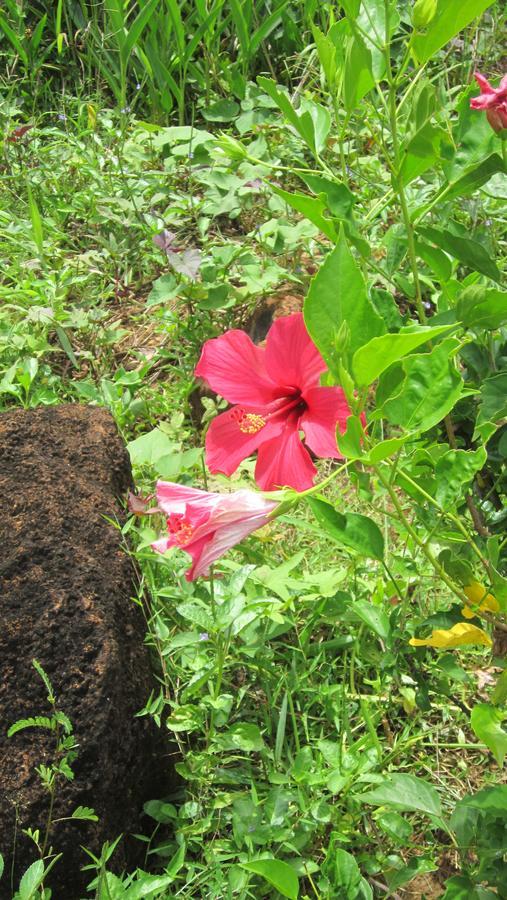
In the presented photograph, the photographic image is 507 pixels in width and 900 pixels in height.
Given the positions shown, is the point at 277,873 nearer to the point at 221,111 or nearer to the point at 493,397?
the point at 493,397

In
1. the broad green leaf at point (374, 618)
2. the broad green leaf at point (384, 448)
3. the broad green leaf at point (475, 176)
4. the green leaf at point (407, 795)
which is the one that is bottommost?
the broad green leaf at point (374, 618)

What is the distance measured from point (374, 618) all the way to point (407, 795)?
11.5 inches

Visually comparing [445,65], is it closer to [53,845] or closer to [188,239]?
[188,239]

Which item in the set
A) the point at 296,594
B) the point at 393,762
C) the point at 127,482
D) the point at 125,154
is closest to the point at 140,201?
the point at 125,154

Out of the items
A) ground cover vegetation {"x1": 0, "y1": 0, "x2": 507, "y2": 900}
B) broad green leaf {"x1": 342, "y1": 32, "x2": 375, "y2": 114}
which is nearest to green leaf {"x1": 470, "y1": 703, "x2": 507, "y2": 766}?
ground cover vegetation {"x1": 0, "y1": 0, "x2": 507, "y2": 900}

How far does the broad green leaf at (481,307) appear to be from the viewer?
3.40 feet

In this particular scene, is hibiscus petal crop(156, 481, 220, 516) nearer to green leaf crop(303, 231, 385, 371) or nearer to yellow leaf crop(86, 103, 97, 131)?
green leaf crop(303, 231, 385, 371)

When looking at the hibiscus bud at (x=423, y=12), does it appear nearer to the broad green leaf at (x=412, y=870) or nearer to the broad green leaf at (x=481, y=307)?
the broad green leaf at (x=481, y=307)

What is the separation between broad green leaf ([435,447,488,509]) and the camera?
988 millimetres

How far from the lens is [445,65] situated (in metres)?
3.30

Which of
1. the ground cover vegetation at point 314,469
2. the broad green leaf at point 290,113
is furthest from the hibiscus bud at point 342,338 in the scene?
the broad green leaf at point 290,113

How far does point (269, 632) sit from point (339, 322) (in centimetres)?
77

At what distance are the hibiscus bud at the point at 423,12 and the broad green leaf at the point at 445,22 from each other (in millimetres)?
13

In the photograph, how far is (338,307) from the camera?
33.8 inches
